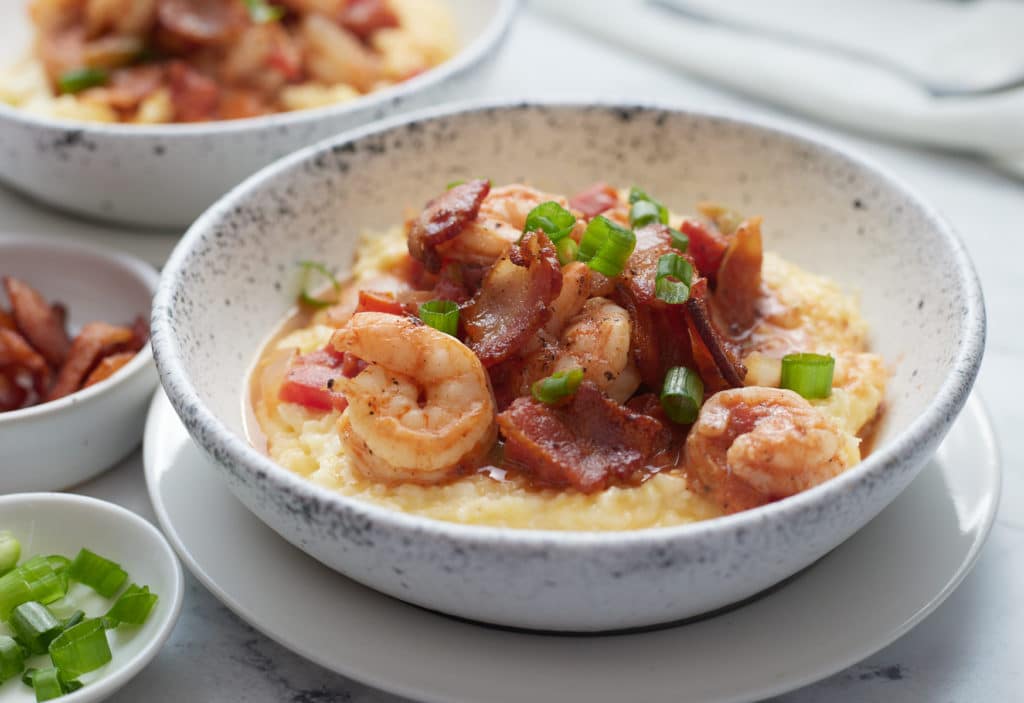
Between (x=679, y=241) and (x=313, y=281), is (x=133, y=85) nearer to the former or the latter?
(x=313, y=281)

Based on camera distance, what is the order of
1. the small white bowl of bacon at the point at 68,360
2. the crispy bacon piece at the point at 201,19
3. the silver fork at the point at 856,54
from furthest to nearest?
1. the silver fork at the point at 856,54
2. the crispy bacon piece at the point at 201,19
3. the small white bowl of bacon at the point at 68,360

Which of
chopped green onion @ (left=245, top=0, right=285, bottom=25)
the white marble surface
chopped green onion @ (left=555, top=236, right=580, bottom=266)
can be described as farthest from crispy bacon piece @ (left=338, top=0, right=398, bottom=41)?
chopped green onion @ (left=555, top=236, right=580, bottom=266)

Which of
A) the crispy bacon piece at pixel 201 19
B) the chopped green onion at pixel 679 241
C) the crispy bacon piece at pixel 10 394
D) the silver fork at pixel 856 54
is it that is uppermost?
the silver fork at pixel 856 54

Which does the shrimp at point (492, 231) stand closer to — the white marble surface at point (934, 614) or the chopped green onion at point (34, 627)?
the white marble surface at point (934, 614)

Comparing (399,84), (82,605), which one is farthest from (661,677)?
(399,84)

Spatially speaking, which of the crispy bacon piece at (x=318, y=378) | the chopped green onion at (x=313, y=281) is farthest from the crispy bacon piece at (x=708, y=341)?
the chopped green onion at (x=313, y=281)

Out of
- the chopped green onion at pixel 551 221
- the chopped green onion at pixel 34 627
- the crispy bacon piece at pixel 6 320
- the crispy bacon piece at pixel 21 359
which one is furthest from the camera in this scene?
the crispy bacon piece at pixel 6 320

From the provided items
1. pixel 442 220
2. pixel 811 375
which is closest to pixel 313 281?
pixel 442 220
